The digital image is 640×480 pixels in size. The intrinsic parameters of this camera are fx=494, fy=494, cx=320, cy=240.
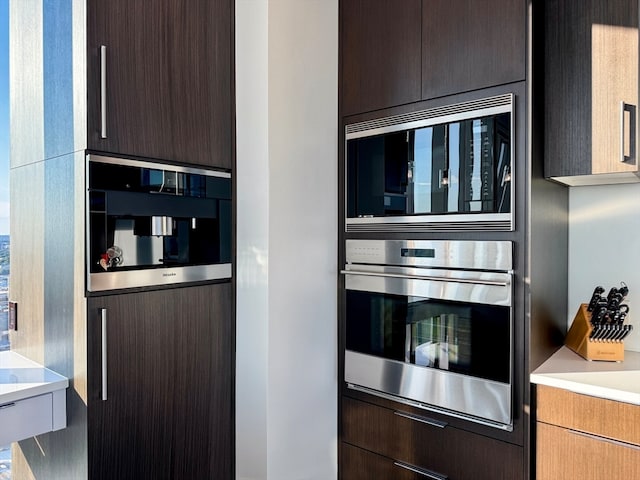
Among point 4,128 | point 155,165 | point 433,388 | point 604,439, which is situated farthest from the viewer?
point 4,128

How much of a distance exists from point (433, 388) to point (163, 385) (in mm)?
1015

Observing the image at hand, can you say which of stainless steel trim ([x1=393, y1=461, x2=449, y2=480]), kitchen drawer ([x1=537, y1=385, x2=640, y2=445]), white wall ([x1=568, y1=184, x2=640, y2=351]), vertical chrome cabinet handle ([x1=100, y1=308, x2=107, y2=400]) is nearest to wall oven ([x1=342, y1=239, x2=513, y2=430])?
kitchen drawer ([x1=537, y1=385, x2=640, y2=445])

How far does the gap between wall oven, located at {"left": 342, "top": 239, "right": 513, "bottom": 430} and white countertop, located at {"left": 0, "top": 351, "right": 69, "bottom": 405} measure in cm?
117

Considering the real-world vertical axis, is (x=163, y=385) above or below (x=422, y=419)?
above

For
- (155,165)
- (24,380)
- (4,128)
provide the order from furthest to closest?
(4,128) < (155,165) < (24,380)

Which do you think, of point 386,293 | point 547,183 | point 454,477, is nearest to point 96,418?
Result: point 386,293

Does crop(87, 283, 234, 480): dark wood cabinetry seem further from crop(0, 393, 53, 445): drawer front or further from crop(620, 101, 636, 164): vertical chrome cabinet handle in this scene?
crop(620, 101, 636, 164): vertical chrome cabinet handle

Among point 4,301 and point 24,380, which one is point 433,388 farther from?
point 4,301

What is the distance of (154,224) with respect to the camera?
5.86 feet

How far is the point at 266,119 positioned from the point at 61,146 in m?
0.73

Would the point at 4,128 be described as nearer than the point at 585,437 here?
No

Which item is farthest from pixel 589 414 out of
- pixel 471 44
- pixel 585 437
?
pixel 471 44

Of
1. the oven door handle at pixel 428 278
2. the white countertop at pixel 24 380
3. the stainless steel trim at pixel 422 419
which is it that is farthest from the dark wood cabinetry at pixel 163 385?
the stainless steel trim at pixel 422 419

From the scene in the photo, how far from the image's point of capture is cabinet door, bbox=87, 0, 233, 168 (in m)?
1.62
